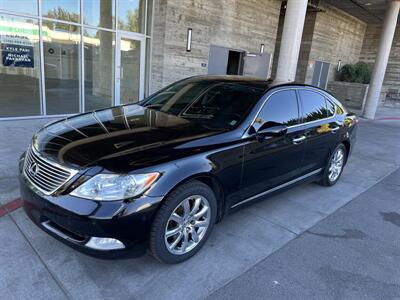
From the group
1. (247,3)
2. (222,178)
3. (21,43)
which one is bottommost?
(222,178)

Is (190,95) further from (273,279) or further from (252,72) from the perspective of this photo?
(252,72)

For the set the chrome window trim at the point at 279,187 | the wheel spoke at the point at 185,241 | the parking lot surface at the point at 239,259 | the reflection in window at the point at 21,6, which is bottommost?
the parking lot surface at the point at 239,259

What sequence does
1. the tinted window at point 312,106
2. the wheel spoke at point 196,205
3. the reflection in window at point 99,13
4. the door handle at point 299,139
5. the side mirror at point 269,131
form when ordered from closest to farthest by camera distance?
the wheel spoke at point 196,205 < the side mirror at point 269,131 < the door handle at point 299,139 < the tinted window at point 312,106 < the reflection in window at point 99,13

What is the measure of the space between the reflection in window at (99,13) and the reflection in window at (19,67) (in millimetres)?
1438

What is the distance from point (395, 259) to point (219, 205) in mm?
1849

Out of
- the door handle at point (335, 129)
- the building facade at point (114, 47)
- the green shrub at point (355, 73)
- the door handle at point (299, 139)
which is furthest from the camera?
the green shrub at point (355, 73)

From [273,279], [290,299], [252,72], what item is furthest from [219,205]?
[252,72]

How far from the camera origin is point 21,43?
7.28 m

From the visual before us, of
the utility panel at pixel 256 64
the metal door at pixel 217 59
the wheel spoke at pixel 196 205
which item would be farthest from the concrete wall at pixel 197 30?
the wheel spoke at pixel 196 205

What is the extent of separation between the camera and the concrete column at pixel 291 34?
9203 millimetres

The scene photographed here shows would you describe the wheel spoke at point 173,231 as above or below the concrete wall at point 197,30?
below

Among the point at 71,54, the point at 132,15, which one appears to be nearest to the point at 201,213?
the point at 71,54

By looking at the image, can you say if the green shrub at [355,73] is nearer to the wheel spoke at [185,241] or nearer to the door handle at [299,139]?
the door handle at [299,139]

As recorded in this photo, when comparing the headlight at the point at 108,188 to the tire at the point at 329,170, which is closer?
the headlight at the point at 108,188
